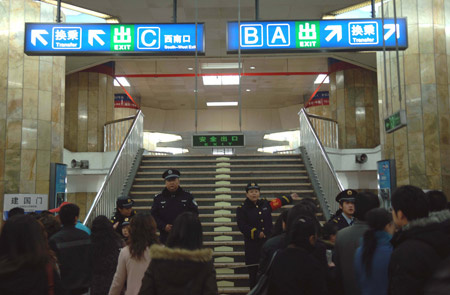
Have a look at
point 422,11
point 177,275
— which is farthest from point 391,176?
point 177,275

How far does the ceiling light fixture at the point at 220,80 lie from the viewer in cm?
2041

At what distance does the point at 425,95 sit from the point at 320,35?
9.53 ft

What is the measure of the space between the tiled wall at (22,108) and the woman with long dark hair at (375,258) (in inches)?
320

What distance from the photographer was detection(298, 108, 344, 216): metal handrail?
9.96 m

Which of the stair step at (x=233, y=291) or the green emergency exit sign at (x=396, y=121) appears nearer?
the green emergency exit sign at (x=396, y=121)

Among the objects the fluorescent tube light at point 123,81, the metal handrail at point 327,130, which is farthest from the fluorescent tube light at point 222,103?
the metal handrail at point 327,130

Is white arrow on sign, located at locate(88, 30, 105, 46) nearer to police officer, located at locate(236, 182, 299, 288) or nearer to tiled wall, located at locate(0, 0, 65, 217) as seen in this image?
tiled wall, located at locate(0, 0, 65, 217)

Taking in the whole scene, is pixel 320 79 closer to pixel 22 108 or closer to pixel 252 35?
pixel 252 35

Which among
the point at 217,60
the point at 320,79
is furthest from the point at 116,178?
the point at 320,79

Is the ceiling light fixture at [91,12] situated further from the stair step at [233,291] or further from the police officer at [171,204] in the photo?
the stair step at [233,291]

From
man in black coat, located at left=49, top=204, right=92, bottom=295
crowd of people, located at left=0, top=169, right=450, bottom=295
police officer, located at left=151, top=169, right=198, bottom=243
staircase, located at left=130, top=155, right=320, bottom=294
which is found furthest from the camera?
staircase, located at left=130, top=155, right=320, bottom=294

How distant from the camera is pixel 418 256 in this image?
244 cm

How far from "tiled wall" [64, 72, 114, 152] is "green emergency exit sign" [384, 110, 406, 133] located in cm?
1168

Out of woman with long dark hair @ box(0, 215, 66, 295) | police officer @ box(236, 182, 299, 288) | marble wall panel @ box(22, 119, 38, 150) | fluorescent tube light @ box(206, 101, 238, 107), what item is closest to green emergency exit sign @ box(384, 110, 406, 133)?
police officer @ box(236, 182, 299, 288)
